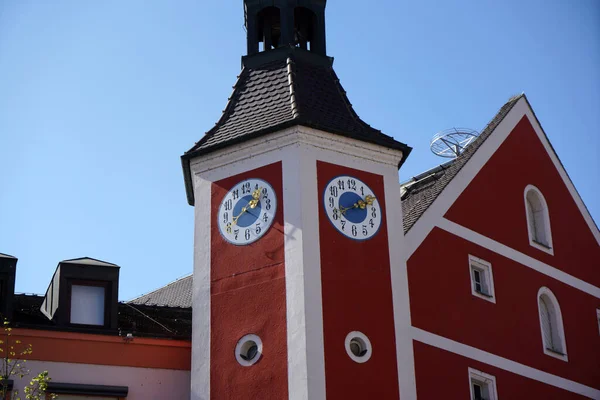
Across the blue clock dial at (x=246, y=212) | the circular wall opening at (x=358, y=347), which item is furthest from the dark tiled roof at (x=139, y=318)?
the circular wall opening at (x=358, y=347)

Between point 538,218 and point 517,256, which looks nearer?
point 517,256

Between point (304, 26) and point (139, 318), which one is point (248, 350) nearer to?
point (139, 318)

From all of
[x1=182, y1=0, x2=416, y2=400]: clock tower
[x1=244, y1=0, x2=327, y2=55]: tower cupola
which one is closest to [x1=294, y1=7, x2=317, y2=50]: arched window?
[x1=244, y1=0, x2=327, y2=55]: tower cupola

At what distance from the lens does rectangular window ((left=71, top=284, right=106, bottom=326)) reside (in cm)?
2816

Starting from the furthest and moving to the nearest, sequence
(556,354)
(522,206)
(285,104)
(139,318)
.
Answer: (522,206)
(556,354)
(139,318)
(285,104)

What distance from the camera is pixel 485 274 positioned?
30.8m

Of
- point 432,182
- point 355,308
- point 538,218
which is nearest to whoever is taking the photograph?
point 355,308

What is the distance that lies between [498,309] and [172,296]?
29.6 ft

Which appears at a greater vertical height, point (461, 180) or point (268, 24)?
point (268, 24)

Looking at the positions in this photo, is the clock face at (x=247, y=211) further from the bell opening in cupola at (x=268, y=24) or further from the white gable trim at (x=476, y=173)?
the bell opening in cupola at (x=268, y=24)

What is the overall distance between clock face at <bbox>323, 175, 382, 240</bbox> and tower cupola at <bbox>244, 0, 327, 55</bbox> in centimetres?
473

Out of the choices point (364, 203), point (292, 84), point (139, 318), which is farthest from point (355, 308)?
point (292, 84)

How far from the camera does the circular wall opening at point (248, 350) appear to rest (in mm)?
26266

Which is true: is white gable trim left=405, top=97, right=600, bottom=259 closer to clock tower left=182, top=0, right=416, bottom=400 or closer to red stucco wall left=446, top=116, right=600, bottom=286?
red stucco wall left=446, top=116, right=600, bottom=286
